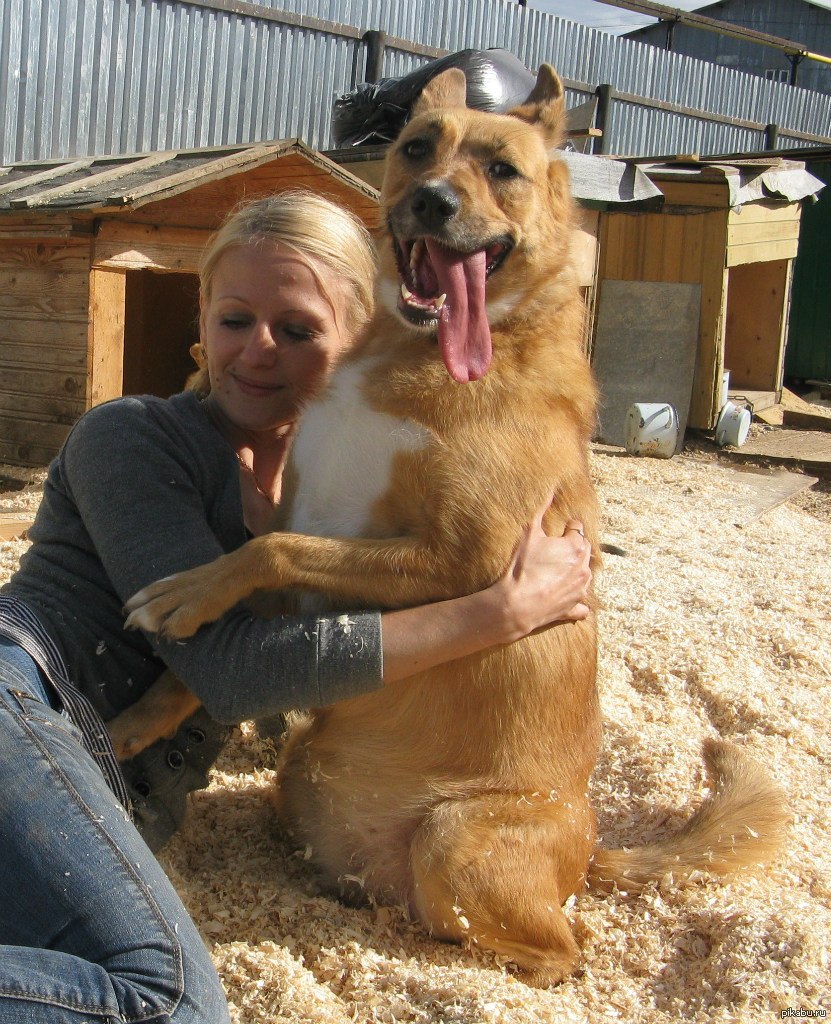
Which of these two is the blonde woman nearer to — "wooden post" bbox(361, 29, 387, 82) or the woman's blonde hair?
the woman's blonde hair

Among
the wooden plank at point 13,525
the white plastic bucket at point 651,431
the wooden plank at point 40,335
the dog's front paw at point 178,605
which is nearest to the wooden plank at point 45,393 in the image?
the wooden plank at point 40,335

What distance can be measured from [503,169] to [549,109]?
1.37ft

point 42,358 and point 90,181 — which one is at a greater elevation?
point 90,181

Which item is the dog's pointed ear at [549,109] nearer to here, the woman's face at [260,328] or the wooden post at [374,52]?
the woman's face at [260,328]

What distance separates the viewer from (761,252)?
9.35m

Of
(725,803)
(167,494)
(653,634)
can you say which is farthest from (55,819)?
(653,634)

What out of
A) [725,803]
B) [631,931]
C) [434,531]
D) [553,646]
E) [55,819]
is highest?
[434,531]

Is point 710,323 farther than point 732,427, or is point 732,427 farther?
point 710,323

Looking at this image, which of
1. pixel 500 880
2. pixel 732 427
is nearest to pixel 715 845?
pixel 500 880

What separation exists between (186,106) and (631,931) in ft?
26.6

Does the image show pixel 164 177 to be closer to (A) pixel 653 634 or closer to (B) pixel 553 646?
(A) pixel 653 634

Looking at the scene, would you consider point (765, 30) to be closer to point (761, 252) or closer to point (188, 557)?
point (761, 252)

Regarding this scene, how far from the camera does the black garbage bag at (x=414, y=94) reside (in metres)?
6.82

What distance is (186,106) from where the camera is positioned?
858cm
